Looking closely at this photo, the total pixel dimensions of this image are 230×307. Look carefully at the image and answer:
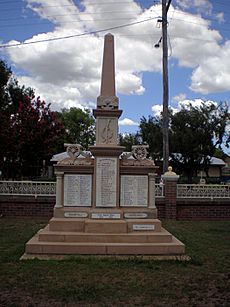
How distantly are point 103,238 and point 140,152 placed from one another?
2.20 metres

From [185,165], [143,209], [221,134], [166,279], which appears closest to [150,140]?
[185,165]

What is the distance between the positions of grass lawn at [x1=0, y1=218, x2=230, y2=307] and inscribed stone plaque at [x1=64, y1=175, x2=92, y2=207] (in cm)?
149

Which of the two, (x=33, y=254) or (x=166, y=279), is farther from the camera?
(x=33, y=254)

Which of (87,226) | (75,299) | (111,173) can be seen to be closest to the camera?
(75,299)

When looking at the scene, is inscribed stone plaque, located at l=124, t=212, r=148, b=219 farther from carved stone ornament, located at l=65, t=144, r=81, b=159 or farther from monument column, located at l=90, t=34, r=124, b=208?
carved stone ornament, located at l=65, t=144, r=81, b=159

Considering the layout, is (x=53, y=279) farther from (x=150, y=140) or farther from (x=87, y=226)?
(x=150, y=140)

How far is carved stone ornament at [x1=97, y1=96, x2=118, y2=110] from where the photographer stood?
9.02 metres

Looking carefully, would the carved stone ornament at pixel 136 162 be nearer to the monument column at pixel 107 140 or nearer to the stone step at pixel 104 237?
the monument column at pixel 107 140

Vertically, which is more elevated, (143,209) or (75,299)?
(143,209)

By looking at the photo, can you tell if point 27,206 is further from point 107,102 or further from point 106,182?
point 107,102

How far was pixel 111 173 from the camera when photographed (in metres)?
8.71

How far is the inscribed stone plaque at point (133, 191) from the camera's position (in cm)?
878

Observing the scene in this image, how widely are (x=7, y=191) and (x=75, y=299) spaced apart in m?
9.94

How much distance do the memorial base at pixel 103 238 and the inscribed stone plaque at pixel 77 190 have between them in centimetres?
36
